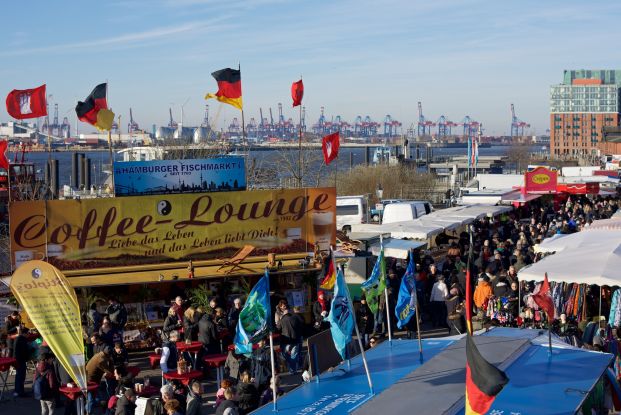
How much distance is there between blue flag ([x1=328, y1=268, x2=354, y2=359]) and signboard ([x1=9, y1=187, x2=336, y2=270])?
9048 millimetres

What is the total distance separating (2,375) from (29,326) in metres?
1.31

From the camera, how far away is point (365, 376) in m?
10.2

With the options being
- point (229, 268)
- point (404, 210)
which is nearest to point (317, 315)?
point (229, 268)

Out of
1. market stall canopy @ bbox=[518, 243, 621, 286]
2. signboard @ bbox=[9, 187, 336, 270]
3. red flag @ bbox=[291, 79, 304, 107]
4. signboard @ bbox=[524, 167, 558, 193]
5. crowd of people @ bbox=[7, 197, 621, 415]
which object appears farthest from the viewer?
signboard @ bbox=[524, 167, 558, 193]

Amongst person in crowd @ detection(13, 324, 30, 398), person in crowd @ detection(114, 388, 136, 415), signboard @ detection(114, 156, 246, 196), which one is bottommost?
person in crowd @ detection(13, 324, 30, 398)

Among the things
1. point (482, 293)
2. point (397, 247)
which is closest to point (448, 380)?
point (482, 293)

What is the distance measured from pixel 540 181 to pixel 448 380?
1348 inches

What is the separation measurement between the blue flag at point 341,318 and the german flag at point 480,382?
12.9ft

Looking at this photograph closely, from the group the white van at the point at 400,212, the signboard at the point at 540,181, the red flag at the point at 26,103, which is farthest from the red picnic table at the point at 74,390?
the signboard at the point at 540,181

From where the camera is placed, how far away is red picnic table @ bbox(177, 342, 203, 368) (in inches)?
623

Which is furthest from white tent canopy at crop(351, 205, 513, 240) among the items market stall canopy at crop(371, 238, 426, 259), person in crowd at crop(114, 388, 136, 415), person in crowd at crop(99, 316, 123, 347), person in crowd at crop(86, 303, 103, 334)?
person in crowd at crop(114, 388, 136, 415)

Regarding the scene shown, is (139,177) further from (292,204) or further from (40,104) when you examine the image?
(40,104)

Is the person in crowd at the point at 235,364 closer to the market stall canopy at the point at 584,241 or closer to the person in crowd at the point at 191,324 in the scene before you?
the person in crowd at the point at 191,324

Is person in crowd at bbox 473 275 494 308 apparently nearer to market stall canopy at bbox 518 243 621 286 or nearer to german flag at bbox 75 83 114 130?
market stall canopy at bbox 518 243 621 286
